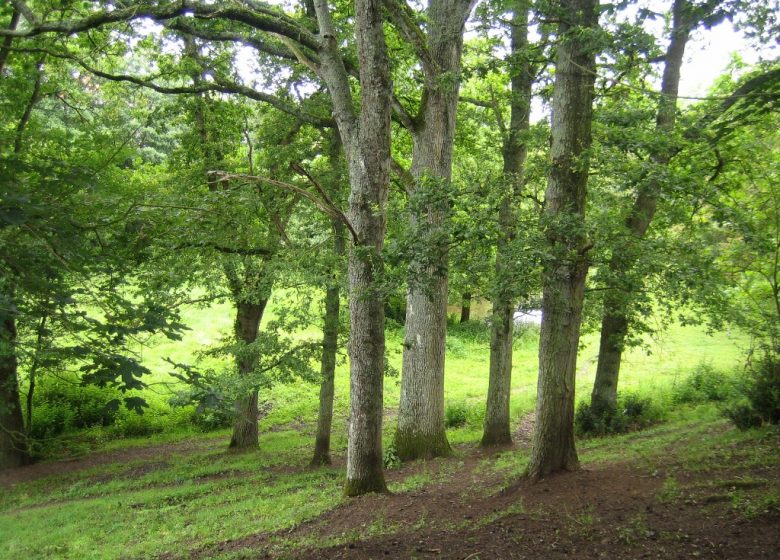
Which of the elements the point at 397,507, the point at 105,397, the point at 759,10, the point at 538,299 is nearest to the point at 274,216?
the point at 538,299

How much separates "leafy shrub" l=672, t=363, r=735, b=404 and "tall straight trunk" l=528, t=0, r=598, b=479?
9362mm

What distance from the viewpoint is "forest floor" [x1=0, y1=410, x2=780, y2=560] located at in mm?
5051

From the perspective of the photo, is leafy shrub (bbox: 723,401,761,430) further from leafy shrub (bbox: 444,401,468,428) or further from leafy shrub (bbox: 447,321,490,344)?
leafy shrub (bbox: 447,321,490,344)

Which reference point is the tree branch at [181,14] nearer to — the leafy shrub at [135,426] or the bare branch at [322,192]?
the bare branch at [322,192]

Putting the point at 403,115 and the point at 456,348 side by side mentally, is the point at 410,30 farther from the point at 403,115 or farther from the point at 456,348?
the point at 456,348

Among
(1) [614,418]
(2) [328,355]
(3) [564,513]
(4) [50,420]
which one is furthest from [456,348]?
(3) [564,513]

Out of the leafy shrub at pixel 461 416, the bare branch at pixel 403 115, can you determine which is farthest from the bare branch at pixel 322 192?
the leafy shrub at pixel 461 416

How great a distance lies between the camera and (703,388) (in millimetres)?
15367

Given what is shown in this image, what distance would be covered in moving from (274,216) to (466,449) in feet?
21.6

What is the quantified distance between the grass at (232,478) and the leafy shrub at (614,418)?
52 centimetres

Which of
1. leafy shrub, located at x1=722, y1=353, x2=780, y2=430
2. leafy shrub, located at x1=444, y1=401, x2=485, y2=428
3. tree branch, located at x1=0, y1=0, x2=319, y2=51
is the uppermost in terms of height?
tree branch, located at x1=0, y1=0, x2=319, y2=51

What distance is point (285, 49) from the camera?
33.8 feet

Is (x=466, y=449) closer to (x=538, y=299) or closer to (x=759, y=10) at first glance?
(x=538, y=299)

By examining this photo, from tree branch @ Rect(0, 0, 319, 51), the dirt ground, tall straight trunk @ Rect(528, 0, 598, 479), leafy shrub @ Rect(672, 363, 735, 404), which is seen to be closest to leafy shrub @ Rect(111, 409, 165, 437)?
the dirt ground
